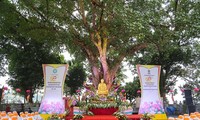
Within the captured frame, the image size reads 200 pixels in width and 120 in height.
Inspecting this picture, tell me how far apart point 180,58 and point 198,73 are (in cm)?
188

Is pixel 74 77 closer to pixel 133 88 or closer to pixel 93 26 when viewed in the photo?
pixel 133 88

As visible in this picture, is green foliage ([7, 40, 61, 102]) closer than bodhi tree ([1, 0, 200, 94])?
No

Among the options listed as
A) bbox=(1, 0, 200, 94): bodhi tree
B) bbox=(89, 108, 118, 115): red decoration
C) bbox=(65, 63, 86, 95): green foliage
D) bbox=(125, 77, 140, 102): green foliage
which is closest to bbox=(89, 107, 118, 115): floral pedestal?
bbox=(89, 108, 118, 115): red decoration

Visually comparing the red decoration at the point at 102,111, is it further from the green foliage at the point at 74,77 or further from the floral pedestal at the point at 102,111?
the green foliage at the point at 74,77

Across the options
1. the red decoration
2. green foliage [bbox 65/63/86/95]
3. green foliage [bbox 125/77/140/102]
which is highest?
green foliage [bbox 65/63/86/95]

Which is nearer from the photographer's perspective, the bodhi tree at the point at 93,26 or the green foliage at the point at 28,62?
the bodhi tree at the point at 93,26

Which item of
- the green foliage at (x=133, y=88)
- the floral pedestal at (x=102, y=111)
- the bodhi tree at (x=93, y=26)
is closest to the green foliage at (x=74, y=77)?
the green foliage at (x=133, y=88)

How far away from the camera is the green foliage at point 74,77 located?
19703mm

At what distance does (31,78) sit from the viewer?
15.1 metres

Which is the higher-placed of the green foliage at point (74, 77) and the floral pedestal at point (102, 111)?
the green foliage at point (74, 77)

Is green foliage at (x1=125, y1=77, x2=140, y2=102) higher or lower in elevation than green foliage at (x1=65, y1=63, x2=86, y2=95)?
lower

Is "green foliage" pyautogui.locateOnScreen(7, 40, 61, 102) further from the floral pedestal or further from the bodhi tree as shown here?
the floral pedestal

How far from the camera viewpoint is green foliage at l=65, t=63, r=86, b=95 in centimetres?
1970

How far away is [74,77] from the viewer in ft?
65.0
